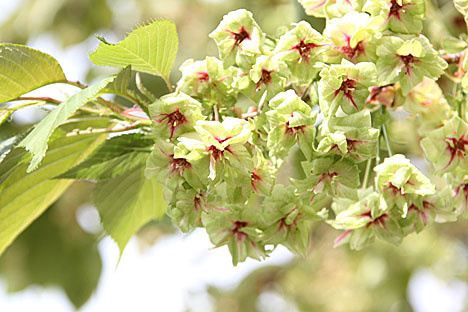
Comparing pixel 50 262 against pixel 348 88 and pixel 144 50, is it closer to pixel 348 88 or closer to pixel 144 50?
pixel 144 50

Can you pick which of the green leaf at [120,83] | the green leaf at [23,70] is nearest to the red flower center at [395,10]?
the green leaf at [120,83]

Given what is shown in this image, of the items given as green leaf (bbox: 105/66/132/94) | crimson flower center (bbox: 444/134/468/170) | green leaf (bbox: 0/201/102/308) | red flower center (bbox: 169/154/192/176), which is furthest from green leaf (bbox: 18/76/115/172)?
green leaf (bbox: 0/201/102/308)

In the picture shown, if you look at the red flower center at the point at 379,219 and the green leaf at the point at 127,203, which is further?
the green leaf at the point at 127,203

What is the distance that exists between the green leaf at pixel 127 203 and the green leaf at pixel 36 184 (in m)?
0.08

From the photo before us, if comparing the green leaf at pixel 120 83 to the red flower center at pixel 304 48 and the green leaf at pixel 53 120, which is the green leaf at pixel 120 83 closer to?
the green leaf at pixel 53 120

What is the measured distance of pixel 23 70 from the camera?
895mm

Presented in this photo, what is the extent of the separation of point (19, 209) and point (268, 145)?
Answer: 0.55m

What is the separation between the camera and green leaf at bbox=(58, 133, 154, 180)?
966 mm

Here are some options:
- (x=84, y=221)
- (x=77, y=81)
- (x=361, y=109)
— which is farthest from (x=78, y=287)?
(x=361, y=109)

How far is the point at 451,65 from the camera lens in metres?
1.07

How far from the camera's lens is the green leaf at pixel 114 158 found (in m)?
0.97

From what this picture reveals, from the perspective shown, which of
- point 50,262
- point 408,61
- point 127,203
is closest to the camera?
point 408,61

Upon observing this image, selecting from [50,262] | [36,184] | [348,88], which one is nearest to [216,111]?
[348,88]

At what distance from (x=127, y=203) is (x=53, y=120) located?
0.39 m
